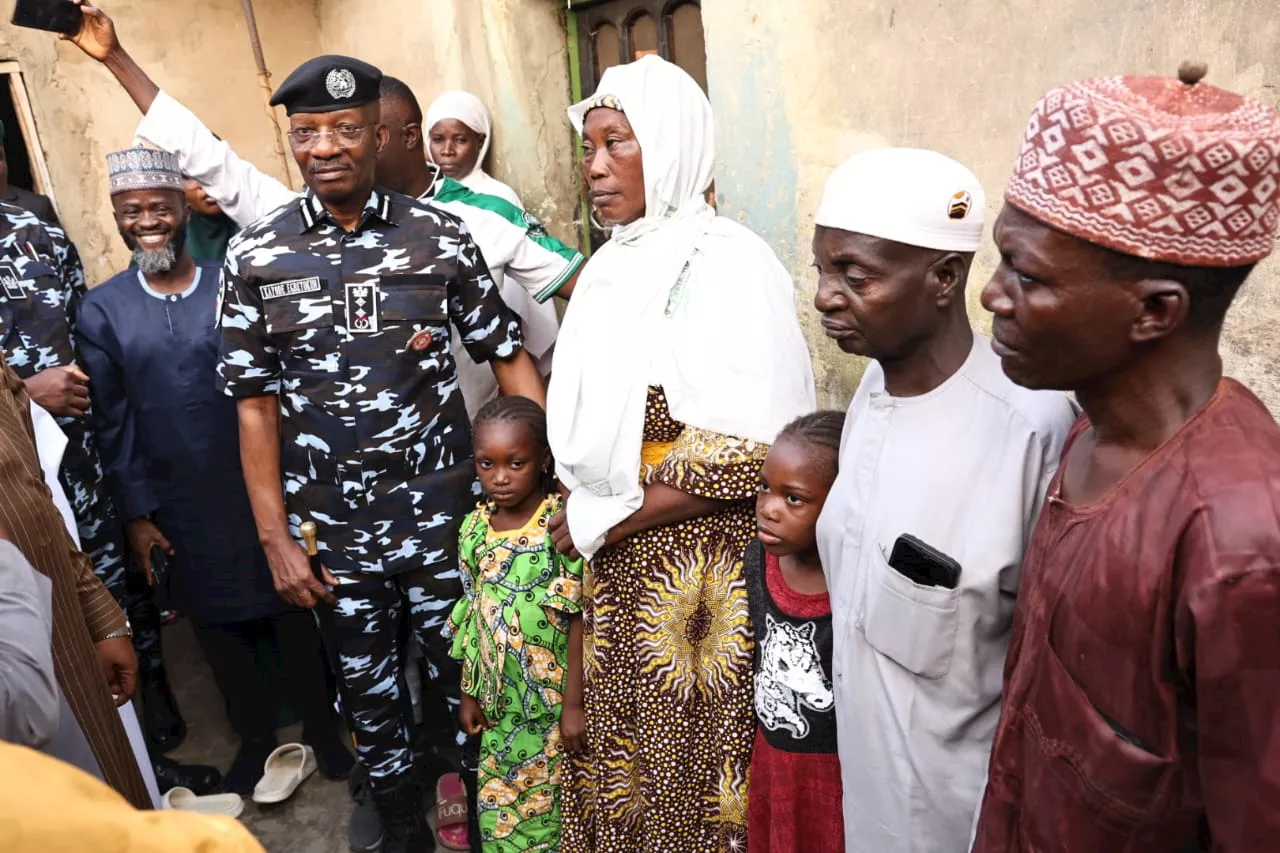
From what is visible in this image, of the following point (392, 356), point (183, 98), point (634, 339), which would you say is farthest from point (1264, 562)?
point (183, 98)

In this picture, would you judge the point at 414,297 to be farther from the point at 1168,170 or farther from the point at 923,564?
the point at 1168,170

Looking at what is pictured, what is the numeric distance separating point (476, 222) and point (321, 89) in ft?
2.91

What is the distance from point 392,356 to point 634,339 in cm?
82

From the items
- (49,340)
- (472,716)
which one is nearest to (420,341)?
(472,716)

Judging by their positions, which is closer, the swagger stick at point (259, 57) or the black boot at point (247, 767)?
the black boot at point (247, 767)

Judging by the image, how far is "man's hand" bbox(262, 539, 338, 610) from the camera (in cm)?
265

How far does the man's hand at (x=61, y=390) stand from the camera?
3004 millimetres

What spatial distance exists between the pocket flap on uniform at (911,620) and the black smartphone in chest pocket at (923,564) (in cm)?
1

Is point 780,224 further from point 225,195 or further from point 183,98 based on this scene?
point 183,98

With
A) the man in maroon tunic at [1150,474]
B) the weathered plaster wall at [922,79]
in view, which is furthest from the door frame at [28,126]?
the man in maroon tunic at [1150,474]

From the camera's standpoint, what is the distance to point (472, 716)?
2641 millimetres

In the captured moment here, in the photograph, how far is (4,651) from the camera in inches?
47.1

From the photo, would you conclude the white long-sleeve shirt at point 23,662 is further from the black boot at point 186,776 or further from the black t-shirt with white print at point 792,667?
the black boot at point 186,776

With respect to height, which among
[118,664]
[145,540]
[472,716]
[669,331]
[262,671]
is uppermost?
[669,331]
